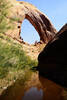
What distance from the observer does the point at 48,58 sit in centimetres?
938

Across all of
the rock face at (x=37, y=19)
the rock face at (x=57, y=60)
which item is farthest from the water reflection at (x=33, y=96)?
the rock face at (x=37, y=19)

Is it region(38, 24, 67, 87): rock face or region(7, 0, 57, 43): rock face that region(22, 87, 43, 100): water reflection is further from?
region(7, 0, 57, 43): rock face

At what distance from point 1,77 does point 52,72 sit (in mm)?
2726

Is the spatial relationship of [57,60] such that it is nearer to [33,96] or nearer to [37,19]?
[33,96]

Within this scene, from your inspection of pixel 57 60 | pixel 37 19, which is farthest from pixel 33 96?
pixel 37 19

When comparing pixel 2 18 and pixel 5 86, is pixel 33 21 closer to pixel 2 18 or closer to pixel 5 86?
pixel 2 18

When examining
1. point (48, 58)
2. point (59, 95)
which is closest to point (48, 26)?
point (48, 58)

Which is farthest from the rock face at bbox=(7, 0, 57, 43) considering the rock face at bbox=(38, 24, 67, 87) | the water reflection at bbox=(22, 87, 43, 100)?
the water reflection at bbox=(22, 87, 43, 100)

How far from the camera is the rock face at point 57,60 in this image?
24.4 ft

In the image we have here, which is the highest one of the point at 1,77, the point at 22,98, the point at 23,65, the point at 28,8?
the point at 28,8

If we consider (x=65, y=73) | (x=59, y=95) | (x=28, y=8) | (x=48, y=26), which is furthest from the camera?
(x=48, y=26)

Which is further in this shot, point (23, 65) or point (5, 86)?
point (23, 65)

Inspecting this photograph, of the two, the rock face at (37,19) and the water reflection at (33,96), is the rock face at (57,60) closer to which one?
the water reflection at (33,96)

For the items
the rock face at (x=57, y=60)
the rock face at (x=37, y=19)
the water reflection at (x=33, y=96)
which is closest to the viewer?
the water reflection at (x=33, y=96)
